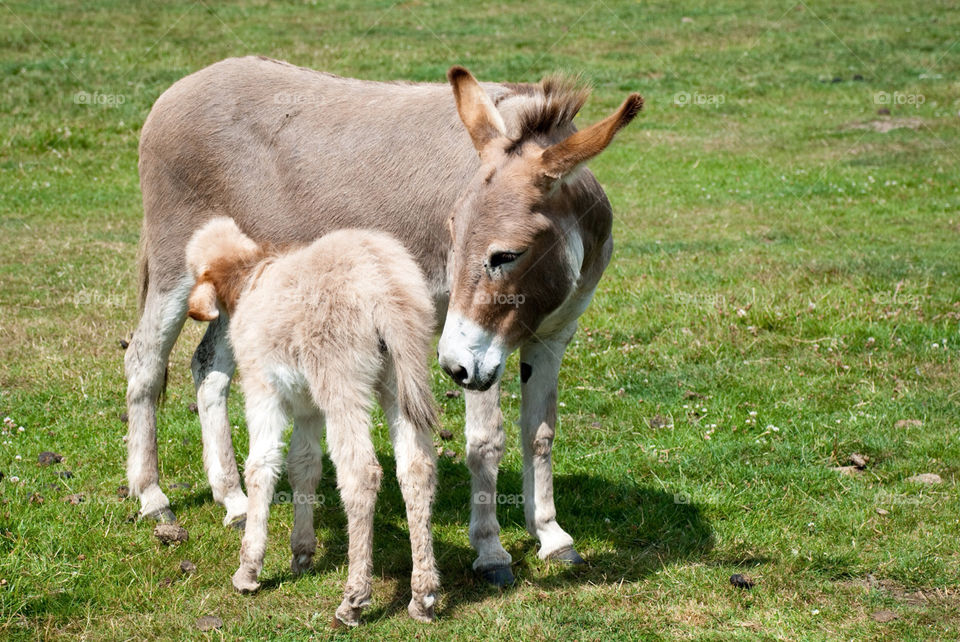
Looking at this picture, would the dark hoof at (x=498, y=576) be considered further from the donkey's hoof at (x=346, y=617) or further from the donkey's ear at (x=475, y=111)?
the donkey's ear at (x=475, y=111)

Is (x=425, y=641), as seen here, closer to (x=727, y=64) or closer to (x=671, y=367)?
(x=671, y=367)

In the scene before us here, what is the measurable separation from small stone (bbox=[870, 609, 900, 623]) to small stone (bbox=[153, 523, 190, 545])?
11.2 feet

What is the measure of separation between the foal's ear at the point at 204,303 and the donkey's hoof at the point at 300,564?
126cm

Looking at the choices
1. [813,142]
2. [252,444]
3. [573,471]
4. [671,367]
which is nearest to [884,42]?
[813,142]

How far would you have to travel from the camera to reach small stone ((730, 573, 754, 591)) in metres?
4.73

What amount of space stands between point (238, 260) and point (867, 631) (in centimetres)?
349

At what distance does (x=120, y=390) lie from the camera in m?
7.23

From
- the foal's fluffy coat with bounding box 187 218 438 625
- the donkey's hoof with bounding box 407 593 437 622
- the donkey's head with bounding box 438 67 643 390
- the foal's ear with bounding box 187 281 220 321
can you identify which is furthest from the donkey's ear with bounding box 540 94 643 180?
the donkey's hoof with bounding box 407 593 437 622

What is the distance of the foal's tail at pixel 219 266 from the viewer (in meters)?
4.95

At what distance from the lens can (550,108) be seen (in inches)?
187
